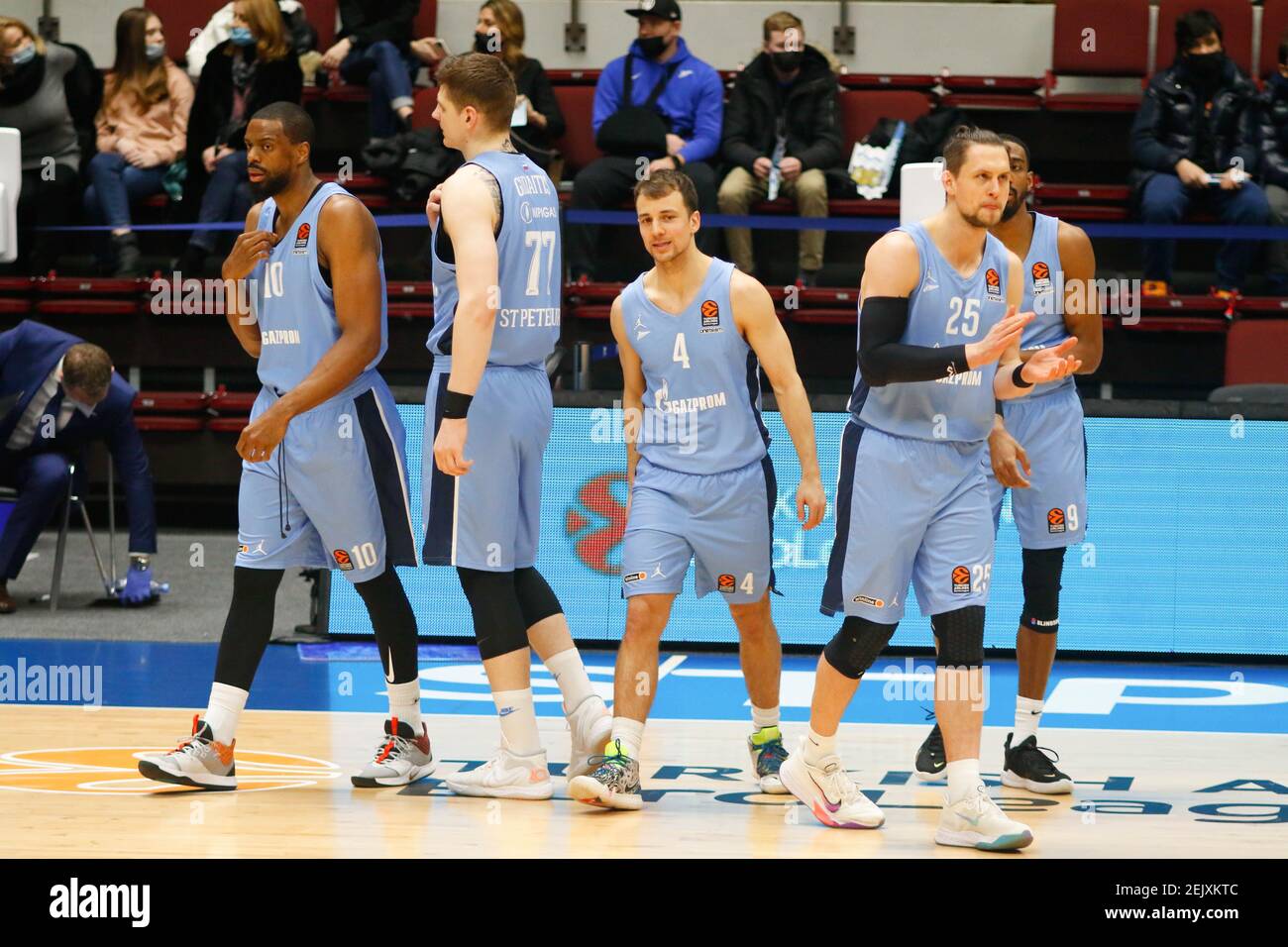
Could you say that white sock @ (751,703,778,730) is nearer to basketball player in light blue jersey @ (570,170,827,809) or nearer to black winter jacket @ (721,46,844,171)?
basketball player in light blue jersey @ (570,170,827,809)

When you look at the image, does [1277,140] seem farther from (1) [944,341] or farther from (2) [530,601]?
(2) [530,601]

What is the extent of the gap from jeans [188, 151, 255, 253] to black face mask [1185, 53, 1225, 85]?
19.1 ft

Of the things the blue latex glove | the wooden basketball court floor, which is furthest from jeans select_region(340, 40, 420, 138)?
the wooden basketball court floor

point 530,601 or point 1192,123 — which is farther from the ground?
point 1192,123

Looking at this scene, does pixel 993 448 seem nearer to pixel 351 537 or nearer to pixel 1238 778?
pixel 1238 778

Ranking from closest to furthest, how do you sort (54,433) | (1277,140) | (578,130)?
1. (54,433)
2. (1277,140)
3. (578,130)

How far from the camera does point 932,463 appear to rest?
4582 millimetres

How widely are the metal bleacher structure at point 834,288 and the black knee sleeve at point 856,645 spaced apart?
559 cm

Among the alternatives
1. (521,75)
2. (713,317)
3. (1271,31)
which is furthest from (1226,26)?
(713,317)

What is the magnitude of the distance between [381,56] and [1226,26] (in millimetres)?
5600

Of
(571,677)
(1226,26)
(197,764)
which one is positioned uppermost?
(1226,26)

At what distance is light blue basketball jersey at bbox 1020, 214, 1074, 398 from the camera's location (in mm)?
5438

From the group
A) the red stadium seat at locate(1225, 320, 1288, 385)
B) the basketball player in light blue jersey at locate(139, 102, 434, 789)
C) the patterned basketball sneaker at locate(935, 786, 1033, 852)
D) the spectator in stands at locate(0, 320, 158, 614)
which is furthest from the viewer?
the red stadium seat at locate(1225, 320, 1288, 385)

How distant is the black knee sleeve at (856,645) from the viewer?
4641 mm
